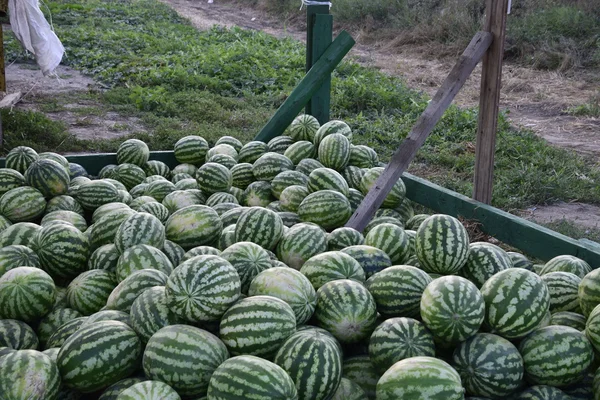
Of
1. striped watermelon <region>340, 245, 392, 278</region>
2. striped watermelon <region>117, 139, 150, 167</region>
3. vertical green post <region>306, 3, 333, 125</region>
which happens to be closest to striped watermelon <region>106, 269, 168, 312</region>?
striped watermelon <region>340, 245, 392, 278</region>

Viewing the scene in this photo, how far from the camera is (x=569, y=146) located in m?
7.15

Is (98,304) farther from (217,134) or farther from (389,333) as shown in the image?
(217,134)

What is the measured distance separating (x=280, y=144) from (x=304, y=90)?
0.59m

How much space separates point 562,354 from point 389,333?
1.80 feet

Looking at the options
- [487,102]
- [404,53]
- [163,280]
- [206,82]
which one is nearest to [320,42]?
[487,102]

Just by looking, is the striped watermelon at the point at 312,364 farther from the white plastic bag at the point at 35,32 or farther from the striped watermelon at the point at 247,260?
the white plastic bag at the point at 35,32

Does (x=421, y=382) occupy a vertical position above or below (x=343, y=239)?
above

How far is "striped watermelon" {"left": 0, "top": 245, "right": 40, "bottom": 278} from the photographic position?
8.99 feet

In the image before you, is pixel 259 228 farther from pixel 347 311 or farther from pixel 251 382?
pixel 251 382

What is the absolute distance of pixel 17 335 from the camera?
92.7 inches

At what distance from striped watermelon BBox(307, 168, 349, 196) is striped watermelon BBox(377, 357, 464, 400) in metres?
Answer: 1.81

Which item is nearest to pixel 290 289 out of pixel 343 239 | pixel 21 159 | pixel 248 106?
pixel 343 239

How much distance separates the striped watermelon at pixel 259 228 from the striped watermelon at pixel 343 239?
24cm

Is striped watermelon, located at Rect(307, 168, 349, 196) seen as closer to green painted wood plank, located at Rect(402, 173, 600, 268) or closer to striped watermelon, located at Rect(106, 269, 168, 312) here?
green painted wood plank, located at Rect(402, 173, 600, 268)
